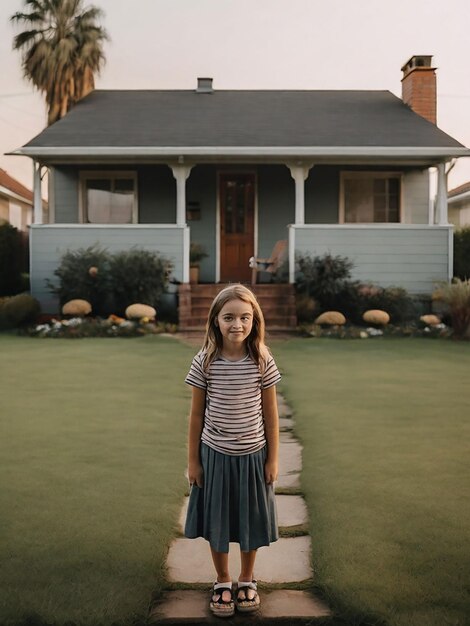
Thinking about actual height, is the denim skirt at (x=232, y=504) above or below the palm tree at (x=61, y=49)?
below

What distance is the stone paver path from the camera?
10.5 feet

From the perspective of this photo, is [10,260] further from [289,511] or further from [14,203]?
[289,511]

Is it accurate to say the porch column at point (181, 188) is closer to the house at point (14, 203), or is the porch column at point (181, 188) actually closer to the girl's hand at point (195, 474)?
the house at point (14, 203)

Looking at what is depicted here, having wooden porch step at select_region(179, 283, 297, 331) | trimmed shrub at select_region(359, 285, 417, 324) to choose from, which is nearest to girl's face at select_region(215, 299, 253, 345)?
wooden porch step at select_region(179, 283, 297, 331)

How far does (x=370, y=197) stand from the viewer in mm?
19047

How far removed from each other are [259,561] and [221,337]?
114cm

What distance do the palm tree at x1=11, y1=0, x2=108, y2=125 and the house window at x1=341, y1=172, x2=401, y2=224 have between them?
9708 millimetres

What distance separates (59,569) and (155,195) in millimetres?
16001

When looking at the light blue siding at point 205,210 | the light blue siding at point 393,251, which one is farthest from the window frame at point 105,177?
the light blue siding at point 393,251

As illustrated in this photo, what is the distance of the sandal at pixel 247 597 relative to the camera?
3254 millimetres

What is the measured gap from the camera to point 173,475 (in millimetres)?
5277

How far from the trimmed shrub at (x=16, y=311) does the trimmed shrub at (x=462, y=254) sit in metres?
9.13

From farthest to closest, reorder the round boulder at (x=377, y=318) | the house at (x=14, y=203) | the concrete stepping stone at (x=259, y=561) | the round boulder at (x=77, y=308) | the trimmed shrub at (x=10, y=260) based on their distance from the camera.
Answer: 1. the house at (x=14, y=203)
2. the trimmed shrub at (x=10, y=260)
3. the round boulder at (x=77, y=308)
4. the round boulder at (x=377, y=318)
5. the concrete stepping stone at (x=259, y=561)

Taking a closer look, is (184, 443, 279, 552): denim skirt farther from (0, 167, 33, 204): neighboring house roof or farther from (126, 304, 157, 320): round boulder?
(0, 167, 33, 204): neighboring house roof
